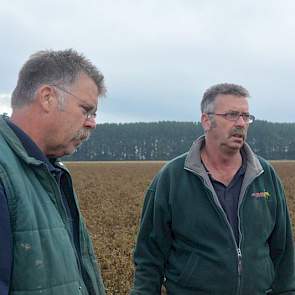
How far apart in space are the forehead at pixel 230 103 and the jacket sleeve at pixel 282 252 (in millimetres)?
587

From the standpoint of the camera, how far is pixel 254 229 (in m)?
3.39

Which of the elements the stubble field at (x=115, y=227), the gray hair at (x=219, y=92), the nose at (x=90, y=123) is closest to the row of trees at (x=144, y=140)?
the stubble field at (x=115, y=227)

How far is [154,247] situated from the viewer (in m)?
3.61

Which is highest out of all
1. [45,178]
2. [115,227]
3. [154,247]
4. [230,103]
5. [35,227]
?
[230,103]

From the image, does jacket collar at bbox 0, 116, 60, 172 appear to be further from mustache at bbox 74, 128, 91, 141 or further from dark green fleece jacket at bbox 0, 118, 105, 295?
mustache at bbox 74, 128, 91, 141

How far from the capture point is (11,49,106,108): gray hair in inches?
84.6

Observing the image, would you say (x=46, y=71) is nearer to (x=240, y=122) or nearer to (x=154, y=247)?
(x=240, y=122)

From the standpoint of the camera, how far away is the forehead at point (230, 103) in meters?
3.55

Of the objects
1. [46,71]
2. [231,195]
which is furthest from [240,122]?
[46,71]

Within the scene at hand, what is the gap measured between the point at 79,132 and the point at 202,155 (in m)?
1.60

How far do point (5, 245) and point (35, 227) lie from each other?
0.46 feet

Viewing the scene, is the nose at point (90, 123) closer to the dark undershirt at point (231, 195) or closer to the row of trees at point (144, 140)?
the dark undershirt at point (231, 195)

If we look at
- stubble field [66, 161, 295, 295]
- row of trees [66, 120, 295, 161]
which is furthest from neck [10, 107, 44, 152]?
row of trees [66, 120, 295, 161]

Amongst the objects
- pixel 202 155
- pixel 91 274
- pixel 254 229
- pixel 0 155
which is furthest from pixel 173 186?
pixel 0 155
